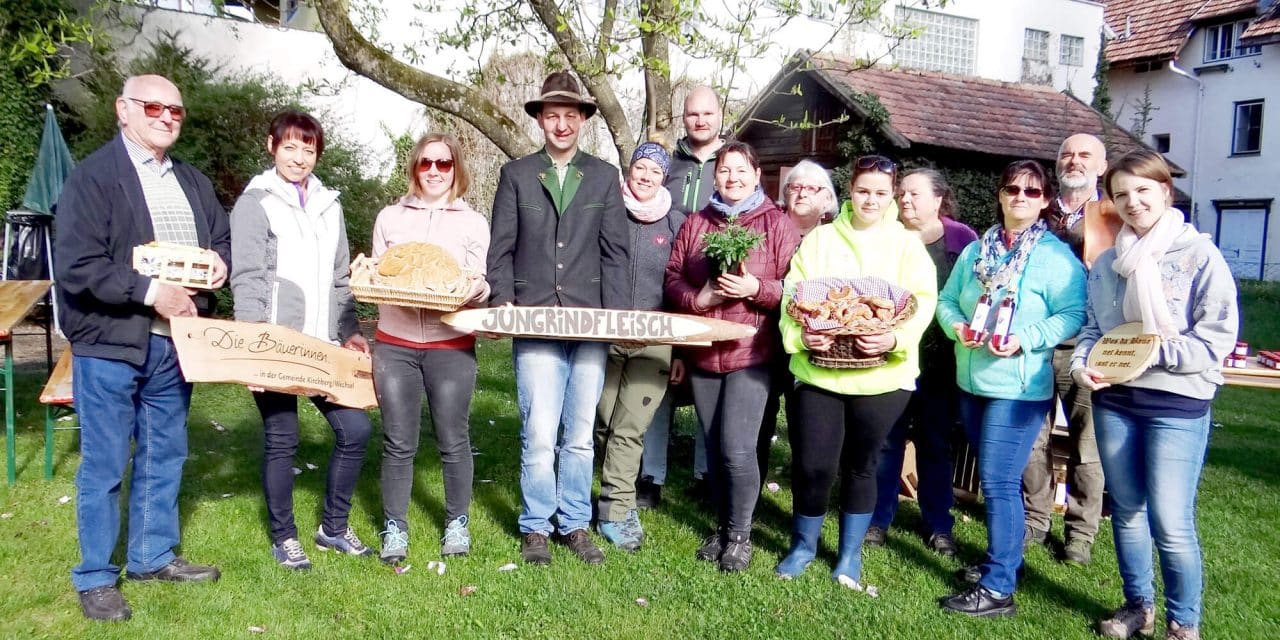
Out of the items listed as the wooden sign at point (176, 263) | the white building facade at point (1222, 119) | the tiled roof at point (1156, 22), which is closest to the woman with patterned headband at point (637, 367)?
the wooden sign at point (176, 263)

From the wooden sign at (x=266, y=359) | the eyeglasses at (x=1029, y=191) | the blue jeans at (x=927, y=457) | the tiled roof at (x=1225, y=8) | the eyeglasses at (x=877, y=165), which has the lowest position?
the blue jeans at (x=927, y=457)

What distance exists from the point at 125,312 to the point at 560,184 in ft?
6.71

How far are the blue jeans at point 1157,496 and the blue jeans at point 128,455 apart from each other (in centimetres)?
422

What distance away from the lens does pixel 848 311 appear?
3.94 m

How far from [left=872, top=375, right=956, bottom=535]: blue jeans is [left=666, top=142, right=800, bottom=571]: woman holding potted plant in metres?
0.82

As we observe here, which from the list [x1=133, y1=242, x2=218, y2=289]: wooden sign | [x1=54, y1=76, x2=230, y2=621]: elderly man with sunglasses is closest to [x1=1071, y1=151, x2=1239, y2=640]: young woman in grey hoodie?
[x1=133, y1=242, x2=218, y2=289]: wooden sign

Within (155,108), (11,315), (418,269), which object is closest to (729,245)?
(418,269)

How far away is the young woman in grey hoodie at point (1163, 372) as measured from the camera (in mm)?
3525

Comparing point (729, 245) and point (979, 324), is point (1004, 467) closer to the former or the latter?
point (979, 324)

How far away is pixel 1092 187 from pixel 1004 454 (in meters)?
1.60

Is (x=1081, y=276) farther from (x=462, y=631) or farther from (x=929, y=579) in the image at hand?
(x=462, y=631)

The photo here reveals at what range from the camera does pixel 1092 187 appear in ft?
15.2

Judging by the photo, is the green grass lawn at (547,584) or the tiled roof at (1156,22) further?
the tiled roof at (1156,22)

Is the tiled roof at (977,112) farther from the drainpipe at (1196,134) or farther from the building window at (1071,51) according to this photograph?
the drainpipe at (1196,134)
